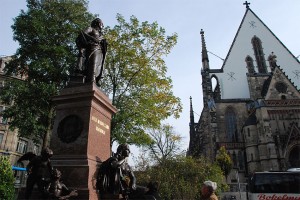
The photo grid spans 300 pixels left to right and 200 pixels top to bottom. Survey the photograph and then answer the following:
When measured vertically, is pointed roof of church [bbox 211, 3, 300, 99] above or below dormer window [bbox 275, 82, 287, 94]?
above

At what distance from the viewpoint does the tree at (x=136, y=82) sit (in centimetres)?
1588

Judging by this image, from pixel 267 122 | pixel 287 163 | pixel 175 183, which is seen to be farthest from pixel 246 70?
pixel 175 183

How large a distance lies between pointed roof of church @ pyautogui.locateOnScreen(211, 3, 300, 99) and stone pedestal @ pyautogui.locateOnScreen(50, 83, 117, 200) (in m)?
36.5

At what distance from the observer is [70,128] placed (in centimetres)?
653

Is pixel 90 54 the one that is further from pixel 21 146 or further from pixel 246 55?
pixel 246 55

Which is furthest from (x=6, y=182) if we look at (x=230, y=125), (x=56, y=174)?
(x=230, y=125)

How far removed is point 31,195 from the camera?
5680 mm

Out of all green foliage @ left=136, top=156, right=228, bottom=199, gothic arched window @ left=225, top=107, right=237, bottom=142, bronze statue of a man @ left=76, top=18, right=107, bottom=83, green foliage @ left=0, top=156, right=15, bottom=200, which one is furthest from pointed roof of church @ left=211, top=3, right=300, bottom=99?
bronze statue of a man @ left=76, top=18, right=107, bottom=83

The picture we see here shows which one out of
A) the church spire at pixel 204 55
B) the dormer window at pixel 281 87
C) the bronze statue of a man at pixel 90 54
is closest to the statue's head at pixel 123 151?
the bronze statue of a man at pixel 90 54

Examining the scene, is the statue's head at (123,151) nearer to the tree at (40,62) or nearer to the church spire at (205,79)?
the tree at (40,62)

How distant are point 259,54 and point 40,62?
37.6 m

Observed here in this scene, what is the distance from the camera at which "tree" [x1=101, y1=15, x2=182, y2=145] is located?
52.1 ft

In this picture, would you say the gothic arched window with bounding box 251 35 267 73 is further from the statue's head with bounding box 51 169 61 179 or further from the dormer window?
the statue's head with bounding box 51 169 61 179

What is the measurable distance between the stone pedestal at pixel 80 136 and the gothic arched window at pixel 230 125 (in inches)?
1329
